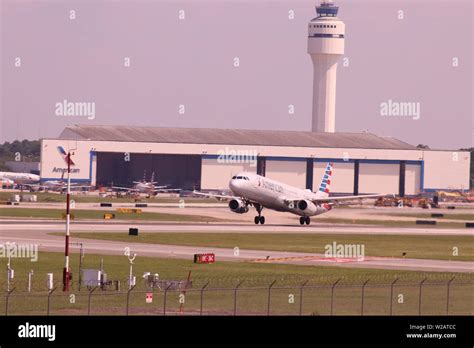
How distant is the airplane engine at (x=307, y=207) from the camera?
5123 inches

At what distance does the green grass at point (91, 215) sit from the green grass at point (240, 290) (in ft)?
168

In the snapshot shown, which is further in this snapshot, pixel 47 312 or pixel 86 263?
pixel 86 263

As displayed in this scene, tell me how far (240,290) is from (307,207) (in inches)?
2681

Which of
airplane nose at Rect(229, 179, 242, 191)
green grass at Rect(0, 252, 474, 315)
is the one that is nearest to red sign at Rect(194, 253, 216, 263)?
green grass at Rect(0, 252, 474, 315)

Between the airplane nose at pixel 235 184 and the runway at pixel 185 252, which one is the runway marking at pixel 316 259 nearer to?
the runway at pixel 185 252

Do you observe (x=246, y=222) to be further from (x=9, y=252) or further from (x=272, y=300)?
(x=272, y=300)

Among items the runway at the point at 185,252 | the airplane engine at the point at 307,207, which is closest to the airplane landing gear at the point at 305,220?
the airplane engine at the point at 307,207

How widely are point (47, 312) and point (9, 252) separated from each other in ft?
97.2

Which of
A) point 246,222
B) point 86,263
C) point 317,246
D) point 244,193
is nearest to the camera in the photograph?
point 86,263

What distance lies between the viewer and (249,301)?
59.3 metres

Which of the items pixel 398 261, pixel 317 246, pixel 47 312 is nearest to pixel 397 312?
pixel 47 312

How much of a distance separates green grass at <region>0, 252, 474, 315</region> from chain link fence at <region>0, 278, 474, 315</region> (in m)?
0.05
